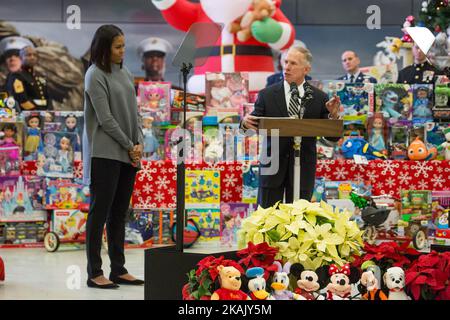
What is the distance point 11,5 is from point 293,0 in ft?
10.1

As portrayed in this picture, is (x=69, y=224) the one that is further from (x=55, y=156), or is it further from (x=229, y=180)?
(x=229, y=180)

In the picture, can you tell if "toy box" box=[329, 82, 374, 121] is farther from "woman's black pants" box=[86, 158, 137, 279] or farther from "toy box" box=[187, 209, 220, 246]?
"woman's black pants" box=[86, 158, 137, 279]

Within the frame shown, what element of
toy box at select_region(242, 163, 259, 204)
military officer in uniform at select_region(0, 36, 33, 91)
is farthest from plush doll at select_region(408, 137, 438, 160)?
military officer in uniform at select_region(0, 36, 33, 91)

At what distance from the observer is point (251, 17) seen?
24.5 ft

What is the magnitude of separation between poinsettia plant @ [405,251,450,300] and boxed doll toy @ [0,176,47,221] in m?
3.91

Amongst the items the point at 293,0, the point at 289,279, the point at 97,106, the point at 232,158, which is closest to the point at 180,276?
the point at 289,279

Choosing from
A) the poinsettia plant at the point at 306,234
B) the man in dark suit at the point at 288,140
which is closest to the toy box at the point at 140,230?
the man in dark suit at the point at 288,140

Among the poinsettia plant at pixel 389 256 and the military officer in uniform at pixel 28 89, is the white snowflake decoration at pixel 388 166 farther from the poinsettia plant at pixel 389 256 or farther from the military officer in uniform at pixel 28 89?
the poinsettia plant at pixel 389 256

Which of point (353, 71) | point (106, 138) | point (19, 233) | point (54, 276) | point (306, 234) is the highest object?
point (353, 71)

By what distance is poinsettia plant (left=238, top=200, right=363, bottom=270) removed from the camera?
2.70 metres

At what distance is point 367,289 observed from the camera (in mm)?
2545

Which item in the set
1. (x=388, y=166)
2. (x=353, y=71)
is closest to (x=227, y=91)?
(x=353, y=71)

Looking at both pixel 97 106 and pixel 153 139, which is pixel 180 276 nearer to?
pixel 97 106

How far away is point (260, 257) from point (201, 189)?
10.7 ft
